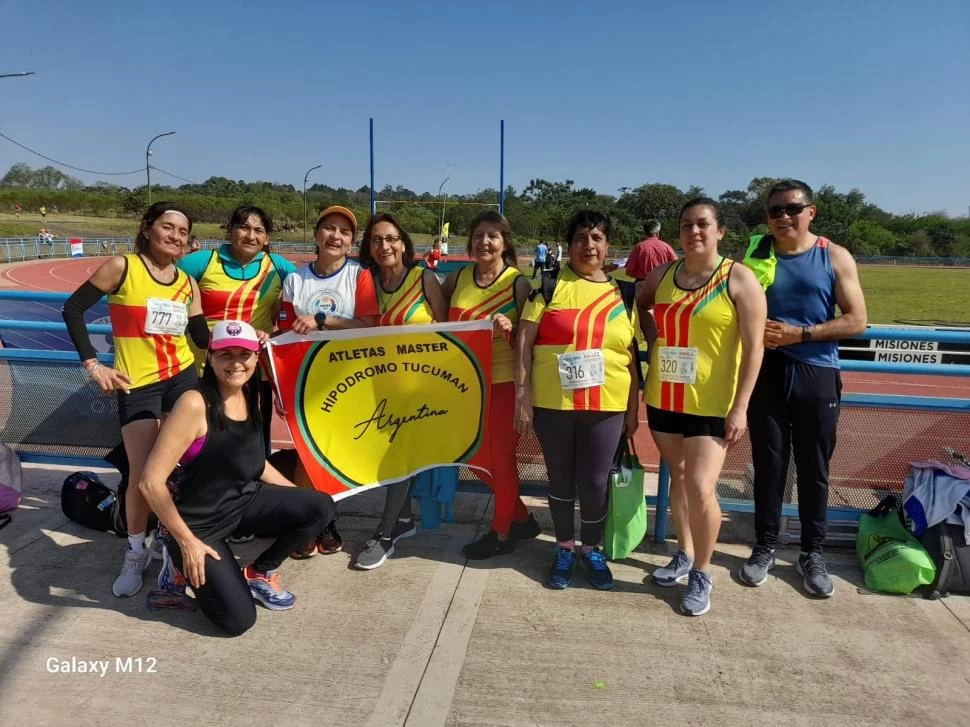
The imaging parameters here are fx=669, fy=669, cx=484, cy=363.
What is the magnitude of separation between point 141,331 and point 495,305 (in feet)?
5.90

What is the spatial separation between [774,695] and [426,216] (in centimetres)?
6446

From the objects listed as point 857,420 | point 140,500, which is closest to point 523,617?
point 140,500

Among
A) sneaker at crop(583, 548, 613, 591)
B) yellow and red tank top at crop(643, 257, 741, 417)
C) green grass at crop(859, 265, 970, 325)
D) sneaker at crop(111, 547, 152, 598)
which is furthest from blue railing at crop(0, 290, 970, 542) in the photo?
green grass at crop(859, 265, 970, 325)

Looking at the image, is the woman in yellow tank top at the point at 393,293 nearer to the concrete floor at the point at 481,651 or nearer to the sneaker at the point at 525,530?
the concrete floor at the point at 481,651

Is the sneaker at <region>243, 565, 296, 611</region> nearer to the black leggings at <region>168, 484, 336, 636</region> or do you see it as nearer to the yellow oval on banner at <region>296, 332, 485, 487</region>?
the black leggings at <region>168, 484, 336, 636</region>

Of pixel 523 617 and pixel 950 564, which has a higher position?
pixel 950 564

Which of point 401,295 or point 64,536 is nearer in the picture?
point 401,295

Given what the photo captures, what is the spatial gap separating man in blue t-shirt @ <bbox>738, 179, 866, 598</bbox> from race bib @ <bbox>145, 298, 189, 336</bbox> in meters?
2.90

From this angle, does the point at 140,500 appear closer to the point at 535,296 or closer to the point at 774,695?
the point at 535,296

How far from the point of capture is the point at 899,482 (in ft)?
12.9

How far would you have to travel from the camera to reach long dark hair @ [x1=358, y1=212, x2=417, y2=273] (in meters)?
3.60

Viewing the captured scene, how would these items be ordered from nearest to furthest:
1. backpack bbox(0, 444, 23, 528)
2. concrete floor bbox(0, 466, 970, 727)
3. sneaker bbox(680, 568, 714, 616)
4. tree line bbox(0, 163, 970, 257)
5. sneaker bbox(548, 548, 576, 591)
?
concrete floor bbox(0, 466, 970, 727) → sneaker bbox(680, 568, 714, 616) → sneaker bbox(548, 548, 576, 591) → backpack bbox(0, 444, 23, 528) → tree line bbox(0, 163, 970, 257)

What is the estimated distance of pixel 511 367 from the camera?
359 cm

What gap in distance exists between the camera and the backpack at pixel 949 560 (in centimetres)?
329
